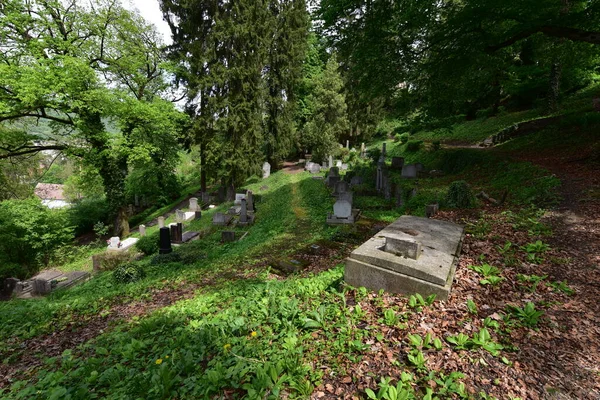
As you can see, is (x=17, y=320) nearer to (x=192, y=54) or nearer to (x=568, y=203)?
(x=568, y=203)

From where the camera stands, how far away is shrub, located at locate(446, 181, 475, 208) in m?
7.71

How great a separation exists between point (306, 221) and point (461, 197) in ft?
18.5

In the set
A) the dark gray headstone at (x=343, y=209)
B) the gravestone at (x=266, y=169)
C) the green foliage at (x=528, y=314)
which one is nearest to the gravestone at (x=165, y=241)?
the dark gray headstone at (x=343, y=209)

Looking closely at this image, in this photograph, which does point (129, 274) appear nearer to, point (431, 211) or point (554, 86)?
point (431, 211)

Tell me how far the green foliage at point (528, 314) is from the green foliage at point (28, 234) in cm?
1793

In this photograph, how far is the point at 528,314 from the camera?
2922 mm

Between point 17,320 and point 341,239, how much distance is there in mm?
7186

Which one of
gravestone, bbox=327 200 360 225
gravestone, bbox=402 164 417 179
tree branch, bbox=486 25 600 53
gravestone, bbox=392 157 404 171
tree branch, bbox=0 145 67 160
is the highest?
tree branch, bbox=486 25 600 53

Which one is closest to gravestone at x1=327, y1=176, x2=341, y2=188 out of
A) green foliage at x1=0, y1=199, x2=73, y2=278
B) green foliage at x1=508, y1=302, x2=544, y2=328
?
green foliage at x1=508, y1=302, x2=544, y2=328

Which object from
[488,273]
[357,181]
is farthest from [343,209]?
[357,181]

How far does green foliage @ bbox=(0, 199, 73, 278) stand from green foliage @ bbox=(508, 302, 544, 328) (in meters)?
17.9

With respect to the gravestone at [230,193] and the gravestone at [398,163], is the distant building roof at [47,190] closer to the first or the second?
the gravestone at [230,193]

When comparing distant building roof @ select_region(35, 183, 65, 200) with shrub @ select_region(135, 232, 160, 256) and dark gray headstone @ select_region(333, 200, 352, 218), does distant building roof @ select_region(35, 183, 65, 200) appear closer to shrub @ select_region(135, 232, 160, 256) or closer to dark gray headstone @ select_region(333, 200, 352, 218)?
shrub @ select_region(135, 232, 160, 256)

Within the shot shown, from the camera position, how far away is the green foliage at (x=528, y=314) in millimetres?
2855
